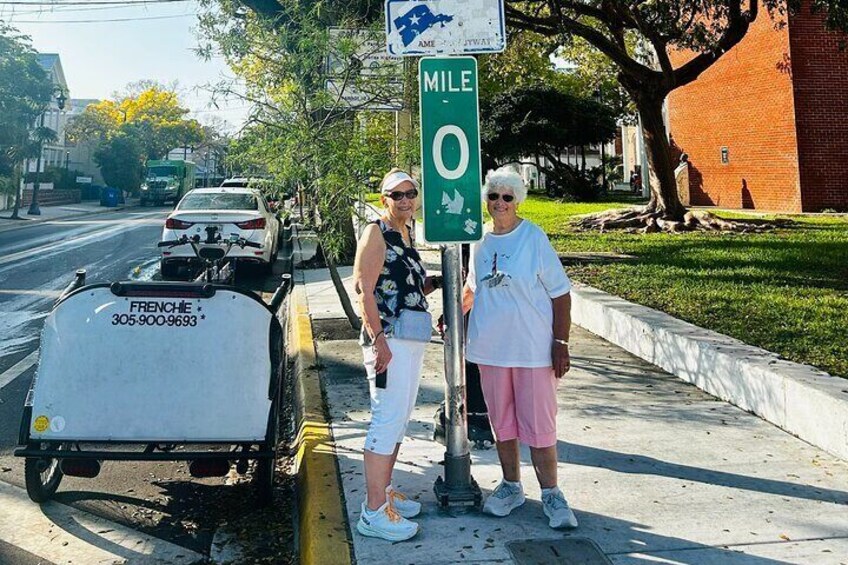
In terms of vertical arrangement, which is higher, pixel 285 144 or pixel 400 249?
pixel 285 144

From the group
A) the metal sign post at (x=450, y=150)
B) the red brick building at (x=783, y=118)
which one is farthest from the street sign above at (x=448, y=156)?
the red brick building at (x=783, y=118)

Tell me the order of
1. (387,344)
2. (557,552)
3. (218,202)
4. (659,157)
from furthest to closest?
(659,157), (218,202), (387,344), (557,552)

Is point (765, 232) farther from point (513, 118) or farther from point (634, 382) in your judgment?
point (513, 118)

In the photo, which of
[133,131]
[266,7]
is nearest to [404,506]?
[266,7]

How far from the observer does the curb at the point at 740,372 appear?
4.50 meters

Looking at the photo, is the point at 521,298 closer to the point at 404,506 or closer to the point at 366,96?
the point at 404,506

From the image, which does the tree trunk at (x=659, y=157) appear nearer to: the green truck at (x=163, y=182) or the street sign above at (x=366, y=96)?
the street sign above at (x=366, y=96)

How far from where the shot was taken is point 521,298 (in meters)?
3.59

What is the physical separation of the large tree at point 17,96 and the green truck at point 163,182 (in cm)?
1809

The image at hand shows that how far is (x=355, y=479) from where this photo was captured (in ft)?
13.9

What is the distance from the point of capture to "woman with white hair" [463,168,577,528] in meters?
3.59

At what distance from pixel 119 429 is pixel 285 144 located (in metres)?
3.37

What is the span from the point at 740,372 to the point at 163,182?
160ft

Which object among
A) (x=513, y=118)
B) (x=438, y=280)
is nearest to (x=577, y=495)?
(x=438, y=280)
